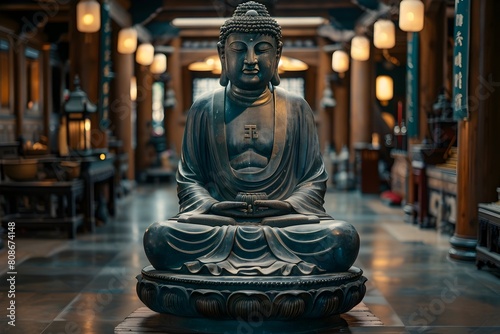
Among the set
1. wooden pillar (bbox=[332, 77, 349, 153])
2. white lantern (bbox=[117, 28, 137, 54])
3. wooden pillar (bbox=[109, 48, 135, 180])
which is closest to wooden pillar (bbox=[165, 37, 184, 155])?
wooden pillar (bbox=[332, 77, 349, 153])

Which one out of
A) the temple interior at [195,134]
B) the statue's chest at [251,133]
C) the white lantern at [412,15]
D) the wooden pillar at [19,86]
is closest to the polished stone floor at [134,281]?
the temple interior at [195,134]

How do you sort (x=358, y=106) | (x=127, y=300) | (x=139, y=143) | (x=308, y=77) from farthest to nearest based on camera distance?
1. (x=308, y=77)
2. (x=139, y=143)
3. (x=358, y=106)
4. (x=127, y=300)

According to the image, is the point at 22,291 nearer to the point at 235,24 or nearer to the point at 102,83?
the point at 235,24

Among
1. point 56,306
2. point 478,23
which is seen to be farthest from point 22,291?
point 478,23

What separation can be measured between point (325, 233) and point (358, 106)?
992 cm

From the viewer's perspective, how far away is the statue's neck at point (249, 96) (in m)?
4.78

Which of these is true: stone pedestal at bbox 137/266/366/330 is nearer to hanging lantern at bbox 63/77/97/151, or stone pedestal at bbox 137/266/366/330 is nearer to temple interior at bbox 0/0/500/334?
temple interior at bbox 0/0/500/334

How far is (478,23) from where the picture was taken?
6293 millimetres

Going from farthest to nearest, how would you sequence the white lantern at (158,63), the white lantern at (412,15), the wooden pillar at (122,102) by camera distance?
the white lantern at (158,63)
the wooden pillar at (122,102)
the white lantern at (412,15)

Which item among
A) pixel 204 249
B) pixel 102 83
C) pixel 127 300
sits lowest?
pixel 127 300

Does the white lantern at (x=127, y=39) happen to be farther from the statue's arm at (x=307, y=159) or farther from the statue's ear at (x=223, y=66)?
the statue's arm at (x=307, y=159)

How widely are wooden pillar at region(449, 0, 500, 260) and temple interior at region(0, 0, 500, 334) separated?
11mm

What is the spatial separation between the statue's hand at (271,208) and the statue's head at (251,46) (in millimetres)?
778

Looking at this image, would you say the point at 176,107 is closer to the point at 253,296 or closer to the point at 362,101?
the point at 362,101
